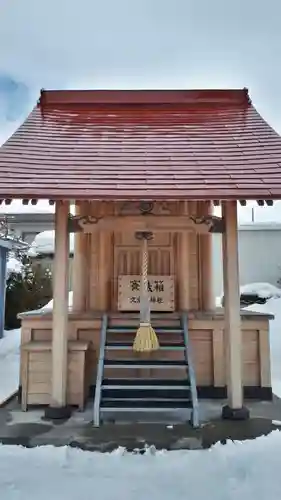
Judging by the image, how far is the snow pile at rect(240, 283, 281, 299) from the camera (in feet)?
37.2

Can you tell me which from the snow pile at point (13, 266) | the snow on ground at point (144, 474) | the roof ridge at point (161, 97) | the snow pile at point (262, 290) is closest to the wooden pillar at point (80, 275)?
the roof ridge at point (161, 97)

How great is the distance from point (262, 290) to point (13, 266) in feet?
22.9

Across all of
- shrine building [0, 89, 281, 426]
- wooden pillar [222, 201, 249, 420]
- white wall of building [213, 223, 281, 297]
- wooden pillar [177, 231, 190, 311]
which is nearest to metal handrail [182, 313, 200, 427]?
shrine building [0, 89, 281, 426]

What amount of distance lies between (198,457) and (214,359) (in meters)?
1.96

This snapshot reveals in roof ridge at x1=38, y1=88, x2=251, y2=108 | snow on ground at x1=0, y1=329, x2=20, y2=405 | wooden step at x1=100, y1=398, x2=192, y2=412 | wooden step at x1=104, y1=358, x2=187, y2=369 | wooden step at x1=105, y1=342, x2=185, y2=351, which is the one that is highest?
roof ridge at x1=38, y1=88, x2=251, y2=108

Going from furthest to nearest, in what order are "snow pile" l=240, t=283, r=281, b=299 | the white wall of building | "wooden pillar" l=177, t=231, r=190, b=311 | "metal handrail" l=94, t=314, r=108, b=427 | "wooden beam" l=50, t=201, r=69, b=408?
the white wall of building
"snow pile" l=240, t=283, r=281, b=299
"wooden pillar" l=177, t=231, r=190, b=311
"wooden beam" l=50, t=201, r=69, b=408
"metal handrail" l=94, t=314, r=108, b=427

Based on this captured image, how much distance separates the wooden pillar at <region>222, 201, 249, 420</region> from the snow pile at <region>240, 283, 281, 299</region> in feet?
25.1

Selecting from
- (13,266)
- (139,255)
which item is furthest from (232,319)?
(13,266)

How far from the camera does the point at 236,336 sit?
4.02m

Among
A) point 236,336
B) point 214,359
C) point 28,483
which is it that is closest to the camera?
point 28,483

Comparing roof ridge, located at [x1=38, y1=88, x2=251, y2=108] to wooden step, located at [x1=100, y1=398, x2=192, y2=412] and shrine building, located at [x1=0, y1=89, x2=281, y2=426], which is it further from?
wooden step, located at [x1=100, y1=398, x2=192, y2=412]

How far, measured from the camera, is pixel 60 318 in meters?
4.07

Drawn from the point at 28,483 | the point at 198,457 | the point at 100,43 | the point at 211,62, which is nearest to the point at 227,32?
the point at 211,62

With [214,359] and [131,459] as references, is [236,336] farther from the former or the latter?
[131,459]
